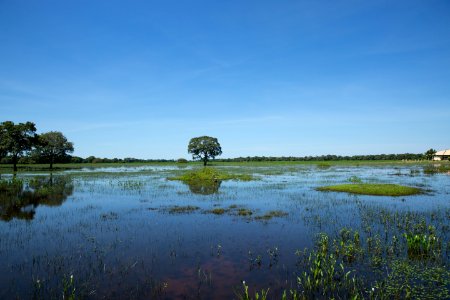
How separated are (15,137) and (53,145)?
50.7ft

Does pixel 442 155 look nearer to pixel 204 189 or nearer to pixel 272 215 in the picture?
pixel 204 189

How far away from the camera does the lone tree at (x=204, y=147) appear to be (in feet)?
326

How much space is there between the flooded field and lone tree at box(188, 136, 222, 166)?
76.0m

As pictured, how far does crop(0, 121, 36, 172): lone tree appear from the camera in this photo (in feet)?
200

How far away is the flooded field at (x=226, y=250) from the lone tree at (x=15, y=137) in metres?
46.9

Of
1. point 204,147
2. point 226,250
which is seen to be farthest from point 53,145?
point 226,250

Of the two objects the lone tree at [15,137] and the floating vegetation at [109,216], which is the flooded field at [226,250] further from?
the lone tree at [15,137]

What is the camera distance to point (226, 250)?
12.5 metres


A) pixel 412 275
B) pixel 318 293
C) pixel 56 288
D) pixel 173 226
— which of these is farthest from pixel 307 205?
pixel 56 288

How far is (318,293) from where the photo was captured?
28.0ft

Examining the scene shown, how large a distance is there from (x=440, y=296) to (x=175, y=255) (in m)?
8.71

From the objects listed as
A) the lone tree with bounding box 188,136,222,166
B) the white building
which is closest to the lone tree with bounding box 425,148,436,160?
the white building

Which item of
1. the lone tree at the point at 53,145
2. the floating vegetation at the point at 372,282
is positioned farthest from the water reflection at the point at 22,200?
the lone tree at the point at 53,145

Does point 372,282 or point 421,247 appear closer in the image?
point 372,282
